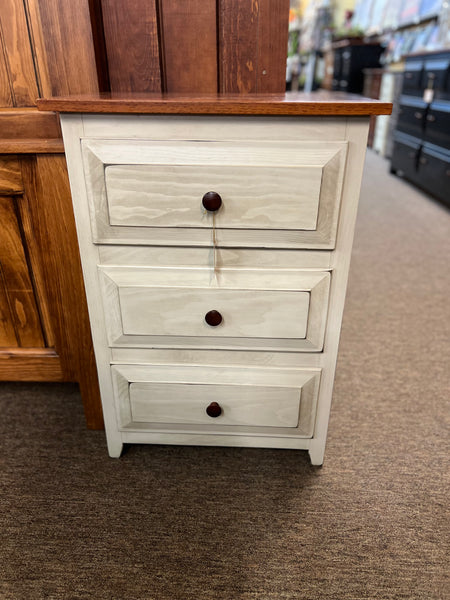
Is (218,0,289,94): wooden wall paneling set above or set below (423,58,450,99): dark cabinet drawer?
above

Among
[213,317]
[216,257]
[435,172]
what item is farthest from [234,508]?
[435,172]

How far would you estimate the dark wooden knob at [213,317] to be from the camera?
856 mm

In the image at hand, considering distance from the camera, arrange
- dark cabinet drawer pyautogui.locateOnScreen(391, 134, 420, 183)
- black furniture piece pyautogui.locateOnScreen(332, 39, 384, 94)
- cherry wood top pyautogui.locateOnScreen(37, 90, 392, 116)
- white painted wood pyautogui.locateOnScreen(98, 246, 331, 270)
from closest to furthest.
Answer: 1. cherry wood top pyautogui.locateOnScreen(37, 90, 392, 116)
2. white painted wood pyautogui.locateOnScreen(98, 246, 331, 270)
3. dark cabinet drawer pyautogui.locateOnScreen(391, 134, 420, 183)
4. black furniture piece pyautogui.locateOnScreen(332, 39, 384, 94)

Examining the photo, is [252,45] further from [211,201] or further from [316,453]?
[316,453]

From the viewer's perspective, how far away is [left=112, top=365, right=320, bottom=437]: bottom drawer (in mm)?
932

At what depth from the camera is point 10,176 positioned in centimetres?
100

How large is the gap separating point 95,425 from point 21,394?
0.95ft

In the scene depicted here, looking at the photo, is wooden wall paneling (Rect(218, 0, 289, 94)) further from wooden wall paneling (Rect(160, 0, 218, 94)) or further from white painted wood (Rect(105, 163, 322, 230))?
white painted wood (Rect(105, 163, 322, 230))

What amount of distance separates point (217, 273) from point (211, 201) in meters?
0.14

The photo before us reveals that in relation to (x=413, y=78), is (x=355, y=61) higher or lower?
higher

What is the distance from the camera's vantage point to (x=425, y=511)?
3.09ft

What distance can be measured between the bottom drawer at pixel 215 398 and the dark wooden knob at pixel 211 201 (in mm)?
338

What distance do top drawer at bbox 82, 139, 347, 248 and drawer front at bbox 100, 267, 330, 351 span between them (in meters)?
0.07

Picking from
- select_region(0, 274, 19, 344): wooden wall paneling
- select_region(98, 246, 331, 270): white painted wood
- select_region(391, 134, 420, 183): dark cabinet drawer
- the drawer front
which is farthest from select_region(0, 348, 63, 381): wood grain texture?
select_region(391, 134, 420, 183): dark cabinet drawer
